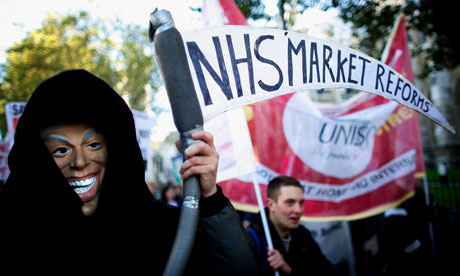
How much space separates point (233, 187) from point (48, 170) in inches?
95.0

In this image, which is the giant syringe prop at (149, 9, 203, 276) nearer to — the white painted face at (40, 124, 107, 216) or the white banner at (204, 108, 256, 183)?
the white painted face at (40, 124, 107, 216)

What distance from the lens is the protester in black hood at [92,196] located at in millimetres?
1285

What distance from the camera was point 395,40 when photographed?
14.6ft

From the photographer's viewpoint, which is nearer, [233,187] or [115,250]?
[115,250]

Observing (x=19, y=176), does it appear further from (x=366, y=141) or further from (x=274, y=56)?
(x=366, y=141)

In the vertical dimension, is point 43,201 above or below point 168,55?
below

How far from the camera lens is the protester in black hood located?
1.29 m

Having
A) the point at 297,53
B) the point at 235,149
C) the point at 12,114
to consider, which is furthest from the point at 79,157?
the point at 12,114

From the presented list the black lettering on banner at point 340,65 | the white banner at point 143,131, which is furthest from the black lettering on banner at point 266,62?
the white banner at point 143,131

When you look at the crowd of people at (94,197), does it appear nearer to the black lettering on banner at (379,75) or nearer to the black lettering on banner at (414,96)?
the black lettering on banner at (379,75)

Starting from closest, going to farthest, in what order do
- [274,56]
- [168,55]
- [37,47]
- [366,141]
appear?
[168,55] < [274,56] < [366,141] < [37,47]

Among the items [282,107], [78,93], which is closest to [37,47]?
[282,107]

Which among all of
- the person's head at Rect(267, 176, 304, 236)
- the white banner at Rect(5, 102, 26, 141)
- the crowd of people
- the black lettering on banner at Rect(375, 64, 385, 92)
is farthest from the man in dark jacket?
the white banner at Rect(5, 102, 26, 141)

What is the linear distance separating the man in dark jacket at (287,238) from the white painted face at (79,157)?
1563mm
